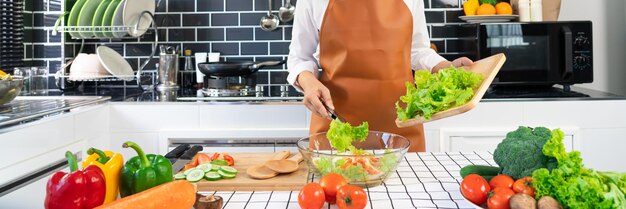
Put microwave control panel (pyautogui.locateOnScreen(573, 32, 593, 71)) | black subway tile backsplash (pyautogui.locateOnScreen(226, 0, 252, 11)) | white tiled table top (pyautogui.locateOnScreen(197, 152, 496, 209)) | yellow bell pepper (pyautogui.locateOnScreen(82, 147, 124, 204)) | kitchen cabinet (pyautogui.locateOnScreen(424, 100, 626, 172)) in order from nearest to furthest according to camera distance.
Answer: yellow bell pepper (pyautogui.locateOnScreen(82, 147, 124, 204)) → white tiled table top (pyautogui.locateOnScreen(197, 152, 496, 209)) → kitchen cabinet (pyautogui.locateOnScreen(424, 100, 626, 172)) → microwave control panel (pyautogui.locateOnScreen(573, 32, 593, 71)) → black subway tile backsplash (pyautogui.locateOnScreen(226, 0, 252, 11))

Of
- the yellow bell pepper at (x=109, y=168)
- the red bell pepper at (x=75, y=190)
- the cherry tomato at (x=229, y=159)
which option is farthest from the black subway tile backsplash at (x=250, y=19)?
the red bell pepper at (x=75, y=190)

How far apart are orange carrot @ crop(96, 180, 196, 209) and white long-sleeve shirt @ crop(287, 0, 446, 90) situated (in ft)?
3.22

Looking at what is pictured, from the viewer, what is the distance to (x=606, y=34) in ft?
10.5

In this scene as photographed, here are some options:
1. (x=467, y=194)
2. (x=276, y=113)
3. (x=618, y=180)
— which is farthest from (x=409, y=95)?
(x=276, y=113)

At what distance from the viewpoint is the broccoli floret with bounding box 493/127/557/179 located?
1.17m

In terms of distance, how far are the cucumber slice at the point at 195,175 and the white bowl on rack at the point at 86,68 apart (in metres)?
1.77

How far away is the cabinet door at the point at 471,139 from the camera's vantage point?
263 centimetres

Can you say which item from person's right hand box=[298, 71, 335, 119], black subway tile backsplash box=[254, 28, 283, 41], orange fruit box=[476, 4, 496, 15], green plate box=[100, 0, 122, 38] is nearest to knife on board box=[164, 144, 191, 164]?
person's right hand box=[298, 71, 335, 119]

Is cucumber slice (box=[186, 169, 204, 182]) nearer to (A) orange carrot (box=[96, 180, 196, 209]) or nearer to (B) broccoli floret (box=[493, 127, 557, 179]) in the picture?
(A) orange carrot (box=[96, 180, 196, 209])

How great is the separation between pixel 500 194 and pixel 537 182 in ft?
0.21

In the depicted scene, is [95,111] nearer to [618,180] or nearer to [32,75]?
[32,75]

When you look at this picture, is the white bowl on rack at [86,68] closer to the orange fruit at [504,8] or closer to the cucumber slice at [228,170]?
the cucumber slice at [228,170]

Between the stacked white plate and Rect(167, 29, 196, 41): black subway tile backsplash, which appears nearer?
the stacked white plate

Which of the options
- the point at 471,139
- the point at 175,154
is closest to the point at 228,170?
the point at 175,154
